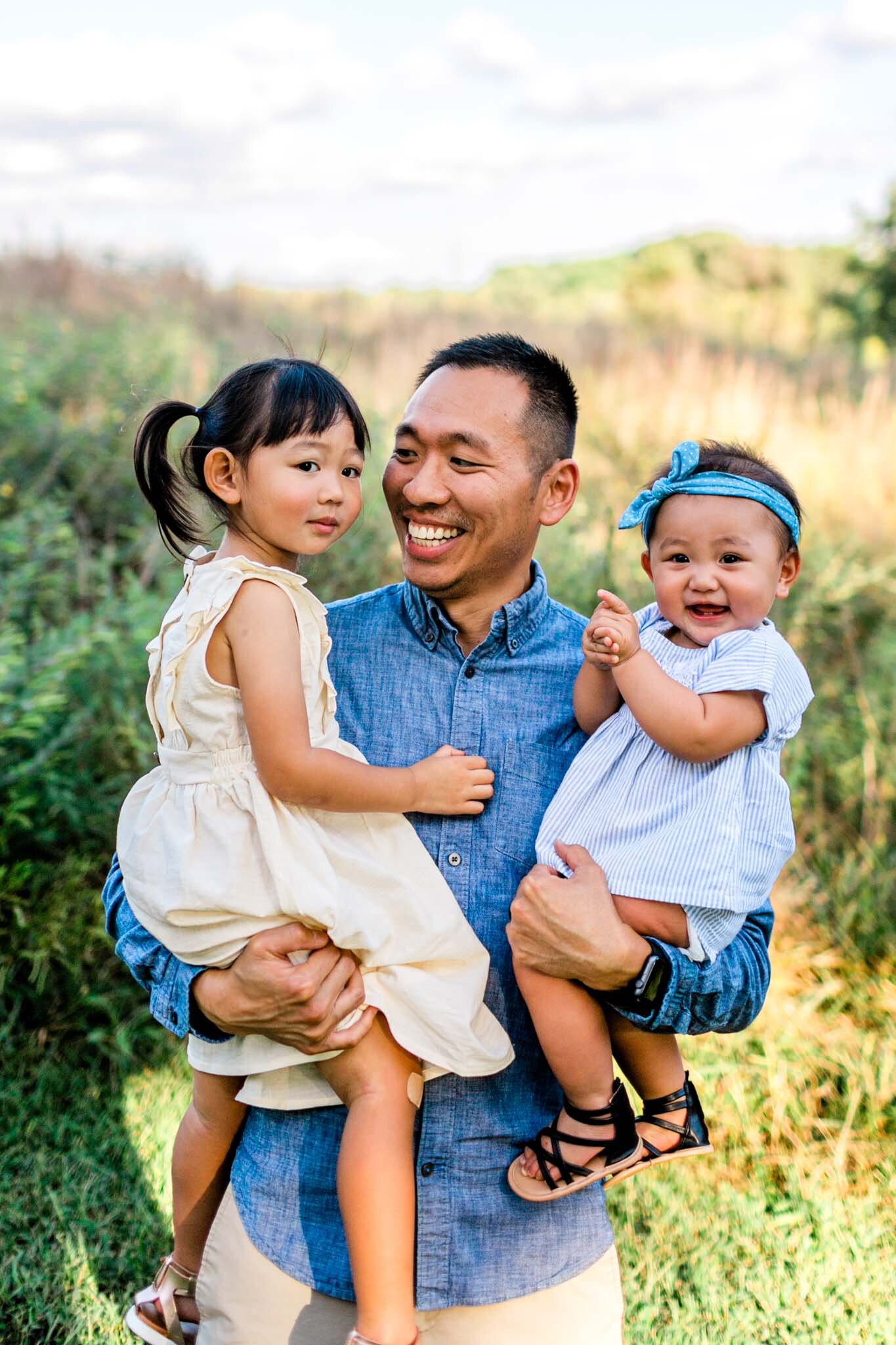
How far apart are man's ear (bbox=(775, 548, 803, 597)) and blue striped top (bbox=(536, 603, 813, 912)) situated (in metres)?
0.08

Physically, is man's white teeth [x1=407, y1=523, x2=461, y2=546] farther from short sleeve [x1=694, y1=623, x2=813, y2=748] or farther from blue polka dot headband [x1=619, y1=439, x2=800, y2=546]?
short sleeve [x1=694, y1=623, x2=813, y2=748]

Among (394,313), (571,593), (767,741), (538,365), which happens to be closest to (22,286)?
(394,313)

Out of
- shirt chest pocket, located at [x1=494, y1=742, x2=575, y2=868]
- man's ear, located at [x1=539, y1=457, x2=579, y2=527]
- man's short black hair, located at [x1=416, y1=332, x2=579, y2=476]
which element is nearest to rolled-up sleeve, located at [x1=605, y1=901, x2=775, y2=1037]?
shirt chest pocket, located at [x1=494, y1=742, x2=575, y2=868]

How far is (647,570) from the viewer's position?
2518mm

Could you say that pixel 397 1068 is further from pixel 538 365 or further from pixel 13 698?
pixel 13 698

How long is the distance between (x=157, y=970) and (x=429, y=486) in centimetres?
114

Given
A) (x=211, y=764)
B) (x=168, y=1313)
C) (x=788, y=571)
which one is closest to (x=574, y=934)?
(x=211, y=764)

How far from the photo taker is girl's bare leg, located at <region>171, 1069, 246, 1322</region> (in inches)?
97.7

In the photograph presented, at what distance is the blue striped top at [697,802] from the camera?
2.23m

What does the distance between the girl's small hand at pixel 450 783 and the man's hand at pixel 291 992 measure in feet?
1.06

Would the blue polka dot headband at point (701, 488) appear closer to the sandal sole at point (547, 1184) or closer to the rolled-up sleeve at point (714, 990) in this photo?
the rolled-up sleeve at point (714, 990)

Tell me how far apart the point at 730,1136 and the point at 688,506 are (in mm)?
2464

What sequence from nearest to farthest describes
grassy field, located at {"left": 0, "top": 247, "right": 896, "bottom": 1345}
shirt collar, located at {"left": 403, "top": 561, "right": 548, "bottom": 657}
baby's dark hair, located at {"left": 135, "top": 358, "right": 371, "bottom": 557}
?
baby's dark hair, located at {"left": 135, "top": 358, "right": 371, "bottom": 557}, shirt collar, located at {"left": 403, "top": 561, "right": 548, "bottom": 657}, grassy field, located at {"left": 0, "top": 247, "right": 896, "bottom": 1345}

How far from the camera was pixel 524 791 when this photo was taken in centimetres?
255
